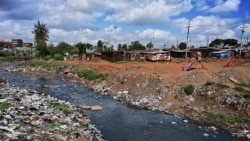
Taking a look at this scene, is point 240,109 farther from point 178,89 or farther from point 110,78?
point 110,78

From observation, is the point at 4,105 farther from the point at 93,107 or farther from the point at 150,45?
the point at 150,45

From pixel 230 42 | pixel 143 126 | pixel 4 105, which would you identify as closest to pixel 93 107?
pixel 143 126

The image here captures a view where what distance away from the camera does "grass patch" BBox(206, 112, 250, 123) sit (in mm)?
13055

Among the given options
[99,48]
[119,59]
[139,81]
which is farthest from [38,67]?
[99,48]

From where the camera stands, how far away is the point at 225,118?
13.5m

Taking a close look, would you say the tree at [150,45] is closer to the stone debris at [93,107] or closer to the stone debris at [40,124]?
the stone debris at [93,107]

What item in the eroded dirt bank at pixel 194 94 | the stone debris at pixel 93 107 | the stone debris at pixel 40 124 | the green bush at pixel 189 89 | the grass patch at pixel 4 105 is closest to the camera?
the stone debris at pixel 40 124

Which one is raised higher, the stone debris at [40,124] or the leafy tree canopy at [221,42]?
the leafy tree canopy at [221,42]

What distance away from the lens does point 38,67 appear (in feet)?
131

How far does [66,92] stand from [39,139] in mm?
12670

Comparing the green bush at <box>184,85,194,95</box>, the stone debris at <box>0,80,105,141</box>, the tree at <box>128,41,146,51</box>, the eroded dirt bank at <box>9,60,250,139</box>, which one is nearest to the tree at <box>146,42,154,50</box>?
the tree at <box>128,41,146,51</box>

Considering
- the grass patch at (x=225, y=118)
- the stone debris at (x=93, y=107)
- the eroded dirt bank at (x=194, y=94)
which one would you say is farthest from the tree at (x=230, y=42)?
the stone debris at (x=93, y=107)

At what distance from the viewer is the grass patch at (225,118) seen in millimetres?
13055

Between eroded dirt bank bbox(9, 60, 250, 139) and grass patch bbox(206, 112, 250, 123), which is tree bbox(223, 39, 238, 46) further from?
grass patch bbox(206, 112, 250, 123)
